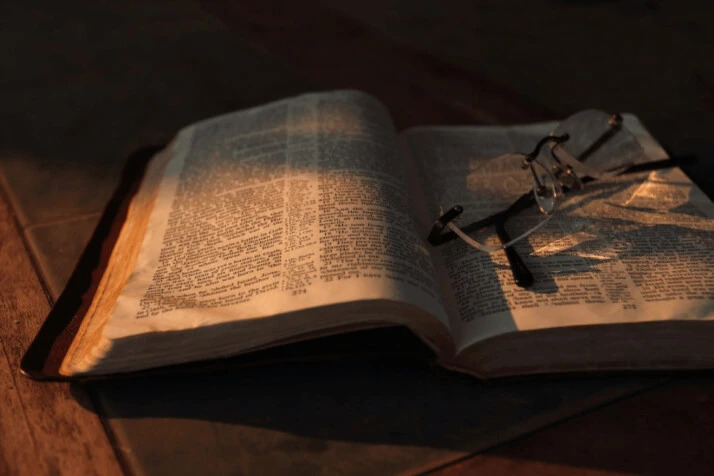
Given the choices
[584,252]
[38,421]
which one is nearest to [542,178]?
[584,252]

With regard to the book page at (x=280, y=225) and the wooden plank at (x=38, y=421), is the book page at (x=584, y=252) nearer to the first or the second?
the book page at (x=280, y=225)

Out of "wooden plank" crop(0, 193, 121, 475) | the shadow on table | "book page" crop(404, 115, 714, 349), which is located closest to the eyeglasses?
"book page" crop(404, 115, 714, 349)

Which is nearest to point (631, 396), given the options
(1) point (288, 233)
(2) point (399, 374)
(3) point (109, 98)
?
(2) point (399, 374)

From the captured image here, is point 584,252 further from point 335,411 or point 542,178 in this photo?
point 335,411

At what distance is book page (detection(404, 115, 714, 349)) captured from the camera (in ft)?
1.51

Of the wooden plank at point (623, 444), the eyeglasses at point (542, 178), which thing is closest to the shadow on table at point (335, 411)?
the wooden plank at point (623, 444)

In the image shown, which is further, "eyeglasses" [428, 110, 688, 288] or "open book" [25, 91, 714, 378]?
"eyeglasses" [428, 110, 688, 288]

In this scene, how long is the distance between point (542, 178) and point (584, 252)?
5.3 inches

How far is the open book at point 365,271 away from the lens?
43 cm

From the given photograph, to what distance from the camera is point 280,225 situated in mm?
512

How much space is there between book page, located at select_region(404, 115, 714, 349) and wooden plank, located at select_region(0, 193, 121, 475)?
317mm

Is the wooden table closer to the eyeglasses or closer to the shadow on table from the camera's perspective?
the shadow on table

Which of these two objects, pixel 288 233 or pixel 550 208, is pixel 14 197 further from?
pixel 550 208

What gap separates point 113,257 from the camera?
1.83ft
